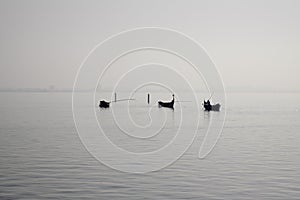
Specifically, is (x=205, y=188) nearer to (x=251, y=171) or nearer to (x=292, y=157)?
(x=251, y=171)

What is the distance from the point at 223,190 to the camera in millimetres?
27953

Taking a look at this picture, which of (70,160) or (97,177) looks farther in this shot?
(70,160)

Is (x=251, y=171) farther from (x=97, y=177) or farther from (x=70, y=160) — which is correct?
(x=70, y=160)

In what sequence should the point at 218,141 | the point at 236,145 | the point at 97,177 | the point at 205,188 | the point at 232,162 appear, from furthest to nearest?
the point at 218,141
the point at 236,145
the point at 232,162
the point at 97,177
the point at 205,188

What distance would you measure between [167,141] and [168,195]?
104 ft

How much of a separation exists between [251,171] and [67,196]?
53.4 feet

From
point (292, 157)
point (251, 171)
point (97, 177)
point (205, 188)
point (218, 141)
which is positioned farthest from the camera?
point (218, 141)

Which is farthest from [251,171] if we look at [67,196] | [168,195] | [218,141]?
[218,141]

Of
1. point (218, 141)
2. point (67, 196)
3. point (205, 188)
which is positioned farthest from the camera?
point (218, 141)

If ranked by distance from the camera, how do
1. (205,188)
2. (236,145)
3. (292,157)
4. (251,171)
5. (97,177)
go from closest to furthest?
1. (205,188)
2. (97,177)
3. (251,171)
4. (292,157)
5. (236,145)

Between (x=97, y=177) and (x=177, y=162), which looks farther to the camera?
(x=177, y=162)

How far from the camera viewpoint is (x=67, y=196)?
86.4ft

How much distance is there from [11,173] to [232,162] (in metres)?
20.2

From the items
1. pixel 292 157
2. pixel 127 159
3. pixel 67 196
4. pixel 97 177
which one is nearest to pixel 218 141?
pixel 292 157
